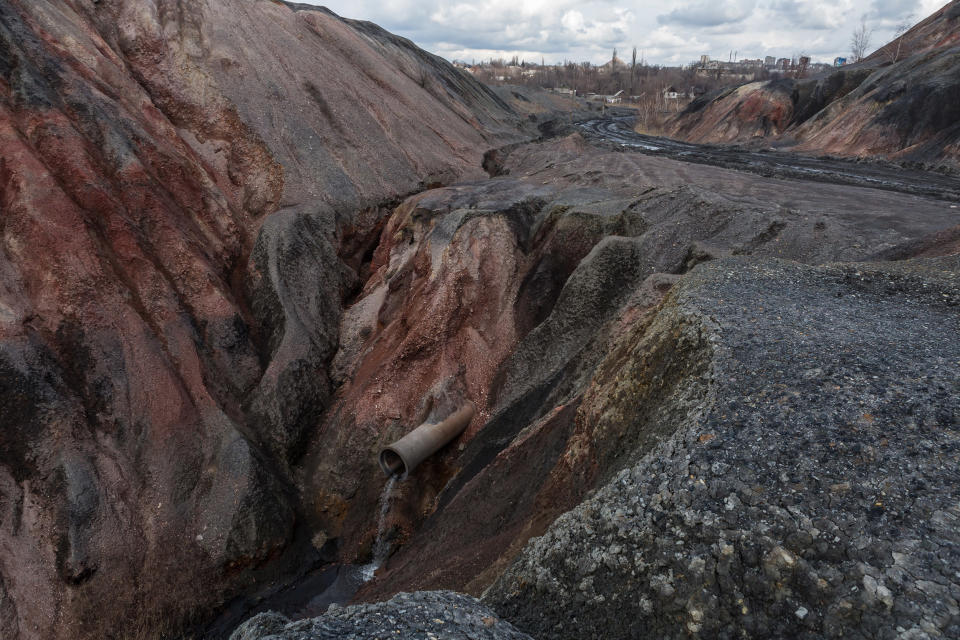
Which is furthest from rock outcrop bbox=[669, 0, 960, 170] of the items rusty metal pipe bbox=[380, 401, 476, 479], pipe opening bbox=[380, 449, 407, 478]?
pipe opening bbox=[380, 449, 407, 478]

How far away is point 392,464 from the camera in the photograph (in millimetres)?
11156

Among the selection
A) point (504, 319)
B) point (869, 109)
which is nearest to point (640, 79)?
point (869, 109)

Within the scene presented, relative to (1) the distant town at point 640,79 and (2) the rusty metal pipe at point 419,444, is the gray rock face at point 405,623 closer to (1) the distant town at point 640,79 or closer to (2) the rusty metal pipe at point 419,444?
(2) the rusty metal pipe at point 419,444

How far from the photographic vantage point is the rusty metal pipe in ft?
34.9

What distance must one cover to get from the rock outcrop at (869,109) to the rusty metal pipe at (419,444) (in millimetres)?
23175

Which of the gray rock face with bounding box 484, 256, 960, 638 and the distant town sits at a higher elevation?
the distant town

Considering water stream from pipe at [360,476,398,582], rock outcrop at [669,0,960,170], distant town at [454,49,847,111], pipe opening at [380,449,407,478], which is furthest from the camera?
distant town at [454,49,847,111]

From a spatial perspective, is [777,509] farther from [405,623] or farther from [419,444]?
[419,444]

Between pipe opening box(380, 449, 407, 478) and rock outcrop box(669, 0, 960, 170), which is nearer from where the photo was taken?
pipe opening box(380, 449, 407, 478)

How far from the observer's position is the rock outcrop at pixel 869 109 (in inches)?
945

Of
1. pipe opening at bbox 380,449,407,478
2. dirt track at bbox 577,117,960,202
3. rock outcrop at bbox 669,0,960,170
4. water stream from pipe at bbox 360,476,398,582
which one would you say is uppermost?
rock outcrop at bbox 669,0,960,170

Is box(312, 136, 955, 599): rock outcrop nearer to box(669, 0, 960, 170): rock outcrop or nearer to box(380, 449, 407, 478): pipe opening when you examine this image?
box(380, 449, 407, 478): pipe opening

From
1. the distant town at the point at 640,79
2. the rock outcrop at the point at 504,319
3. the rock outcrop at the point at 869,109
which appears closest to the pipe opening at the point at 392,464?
the rock outcrop at the point at 504,319

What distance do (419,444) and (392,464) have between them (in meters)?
0.86
